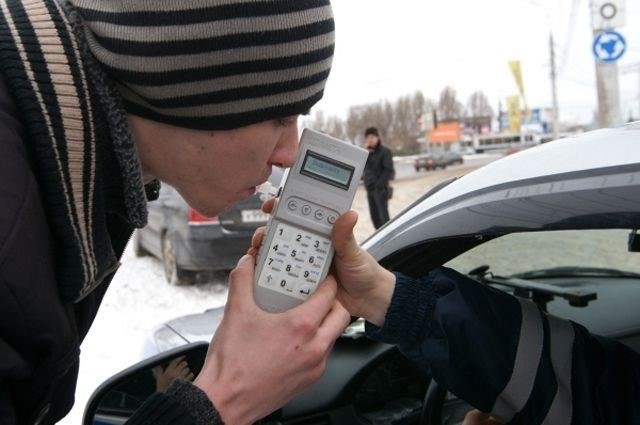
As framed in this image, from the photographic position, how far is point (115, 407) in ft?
4.83

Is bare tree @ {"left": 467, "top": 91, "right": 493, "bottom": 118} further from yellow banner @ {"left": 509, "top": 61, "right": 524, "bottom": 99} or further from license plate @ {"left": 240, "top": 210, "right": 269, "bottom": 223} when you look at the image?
license plate @ {"left": 240, "top": 210, "right": 269, "bottom": 223}

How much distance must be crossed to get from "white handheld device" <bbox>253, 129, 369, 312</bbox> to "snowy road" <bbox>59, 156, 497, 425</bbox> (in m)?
2.53

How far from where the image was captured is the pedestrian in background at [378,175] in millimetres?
8406

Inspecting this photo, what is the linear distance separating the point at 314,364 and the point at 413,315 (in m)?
0.33

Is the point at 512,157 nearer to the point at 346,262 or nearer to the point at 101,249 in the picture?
the point at 346,262

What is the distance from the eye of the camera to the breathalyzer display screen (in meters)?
1.11

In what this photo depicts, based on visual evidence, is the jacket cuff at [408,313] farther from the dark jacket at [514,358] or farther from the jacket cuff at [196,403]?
the jacket cuff at [196,403]

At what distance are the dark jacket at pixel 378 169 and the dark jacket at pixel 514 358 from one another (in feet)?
23.7

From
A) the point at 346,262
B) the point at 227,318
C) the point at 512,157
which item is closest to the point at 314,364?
the point at 227,318

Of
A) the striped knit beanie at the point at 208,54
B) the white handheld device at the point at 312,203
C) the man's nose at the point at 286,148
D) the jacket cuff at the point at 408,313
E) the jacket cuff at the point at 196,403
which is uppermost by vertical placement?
the striped knit beanie at the point at 208,54

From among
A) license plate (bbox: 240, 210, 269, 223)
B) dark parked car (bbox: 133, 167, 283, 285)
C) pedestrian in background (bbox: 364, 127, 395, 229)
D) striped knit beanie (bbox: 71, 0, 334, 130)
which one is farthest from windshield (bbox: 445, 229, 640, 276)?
pedestrian in background (bbox: 364, 127, 395, 229)

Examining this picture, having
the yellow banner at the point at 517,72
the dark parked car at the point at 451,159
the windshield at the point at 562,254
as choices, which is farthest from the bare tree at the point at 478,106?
the windshield at the point at 562,254

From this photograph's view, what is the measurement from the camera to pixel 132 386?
4.83ft

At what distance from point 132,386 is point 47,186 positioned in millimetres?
851
